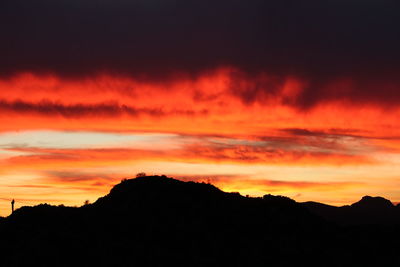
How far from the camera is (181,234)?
6962cm

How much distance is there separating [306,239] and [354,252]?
662 cm

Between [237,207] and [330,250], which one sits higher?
[237,207]

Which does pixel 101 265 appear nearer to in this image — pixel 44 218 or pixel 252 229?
pixel 44 218

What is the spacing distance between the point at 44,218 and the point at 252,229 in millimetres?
27137

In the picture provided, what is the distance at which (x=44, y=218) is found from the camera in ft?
246

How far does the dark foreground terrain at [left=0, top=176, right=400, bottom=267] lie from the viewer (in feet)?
214

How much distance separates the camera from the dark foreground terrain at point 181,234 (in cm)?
6525

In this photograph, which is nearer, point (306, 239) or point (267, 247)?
point (267, 247)

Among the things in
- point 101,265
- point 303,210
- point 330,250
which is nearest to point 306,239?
point 330,250

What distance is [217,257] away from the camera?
65625 millimetres

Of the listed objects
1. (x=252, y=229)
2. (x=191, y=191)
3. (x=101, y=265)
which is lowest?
(x=101, y=265)

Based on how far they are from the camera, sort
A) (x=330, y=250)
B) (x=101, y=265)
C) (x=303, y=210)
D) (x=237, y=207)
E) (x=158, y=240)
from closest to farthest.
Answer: (x=101, y=265) < (x=158, y=240) < (x=330, y=250) < (x=237, y=207) < (x=303, y=210)

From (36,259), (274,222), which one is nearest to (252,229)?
(274,222)

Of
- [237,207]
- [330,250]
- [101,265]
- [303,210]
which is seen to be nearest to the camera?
[101,265]
